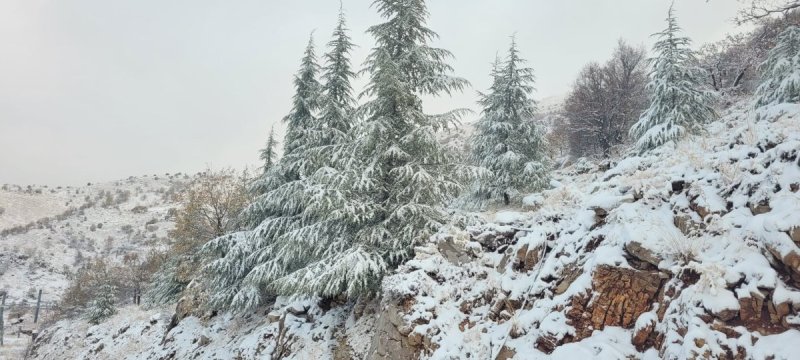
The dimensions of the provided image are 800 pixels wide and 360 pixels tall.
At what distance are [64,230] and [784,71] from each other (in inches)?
A: 3454

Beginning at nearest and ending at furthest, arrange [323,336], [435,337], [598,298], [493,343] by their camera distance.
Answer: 1. [598,298]
2. [493,343]
3. [435,337]
4. [323,336]

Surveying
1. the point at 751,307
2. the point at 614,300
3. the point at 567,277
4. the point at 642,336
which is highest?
the point at 751,307

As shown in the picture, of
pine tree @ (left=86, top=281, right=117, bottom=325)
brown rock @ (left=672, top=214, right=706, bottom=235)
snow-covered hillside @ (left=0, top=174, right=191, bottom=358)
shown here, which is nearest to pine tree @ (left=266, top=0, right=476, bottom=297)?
brown rock @ (left=672, top=214, right=706, bottom=235)

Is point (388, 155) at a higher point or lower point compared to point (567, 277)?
higher

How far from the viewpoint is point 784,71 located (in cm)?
1465

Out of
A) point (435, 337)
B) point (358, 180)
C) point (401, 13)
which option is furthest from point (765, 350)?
point (401, 13)

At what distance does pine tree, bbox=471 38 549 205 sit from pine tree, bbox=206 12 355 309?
349 inches

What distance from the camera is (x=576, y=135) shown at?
3194cm

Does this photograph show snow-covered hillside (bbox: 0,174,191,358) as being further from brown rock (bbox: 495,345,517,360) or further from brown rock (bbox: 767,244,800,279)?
brown rock (bbox: 767,244,800,279)

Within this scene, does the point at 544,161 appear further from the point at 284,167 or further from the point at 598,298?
the point at 598,298

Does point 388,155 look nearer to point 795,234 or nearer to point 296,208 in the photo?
point 296,208

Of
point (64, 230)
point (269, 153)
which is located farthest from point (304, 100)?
point (64, 230)

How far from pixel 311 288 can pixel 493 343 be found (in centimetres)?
Answer: 481

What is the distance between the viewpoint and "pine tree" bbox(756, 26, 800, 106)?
13.5 meters
